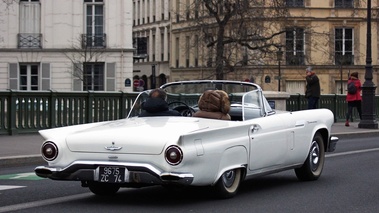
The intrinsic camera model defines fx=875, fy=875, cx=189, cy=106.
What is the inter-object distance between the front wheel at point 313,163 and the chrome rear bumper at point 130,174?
333cm

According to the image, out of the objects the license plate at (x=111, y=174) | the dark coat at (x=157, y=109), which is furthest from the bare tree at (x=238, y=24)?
the license plate at (x=111, y=174)

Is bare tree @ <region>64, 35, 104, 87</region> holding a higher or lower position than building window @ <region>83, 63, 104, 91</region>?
higher

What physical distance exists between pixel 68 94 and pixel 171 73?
5507 centimetres

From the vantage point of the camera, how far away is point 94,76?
4828cm

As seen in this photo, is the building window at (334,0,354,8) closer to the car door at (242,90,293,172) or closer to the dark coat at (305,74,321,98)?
the dark coat at (305,74,321,98)

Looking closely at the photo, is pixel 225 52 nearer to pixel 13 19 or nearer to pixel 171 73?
pixel 13 19

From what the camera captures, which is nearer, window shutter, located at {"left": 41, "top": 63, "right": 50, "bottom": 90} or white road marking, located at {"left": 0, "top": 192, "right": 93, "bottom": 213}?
white road marking, located at {"left": 0, "top": 192, "right": 93, "bottom": 213}

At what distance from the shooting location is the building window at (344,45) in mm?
67075

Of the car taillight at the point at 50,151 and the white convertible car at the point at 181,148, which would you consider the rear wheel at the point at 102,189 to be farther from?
the car taillight at the point at 50,151

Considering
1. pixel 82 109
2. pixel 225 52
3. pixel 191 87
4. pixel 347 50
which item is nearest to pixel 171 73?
pixel 347 50

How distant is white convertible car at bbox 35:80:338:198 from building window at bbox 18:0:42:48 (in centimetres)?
3533

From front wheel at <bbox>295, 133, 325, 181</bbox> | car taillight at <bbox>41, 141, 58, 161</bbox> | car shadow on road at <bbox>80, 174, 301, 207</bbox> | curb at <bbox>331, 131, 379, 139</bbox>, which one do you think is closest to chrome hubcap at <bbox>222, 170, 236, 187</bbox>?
car shadow on road at <bbox>80, 174, 301, 207</bbox>

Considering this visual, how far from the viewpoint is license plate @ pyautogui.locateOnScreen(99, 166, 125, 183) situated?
902cm

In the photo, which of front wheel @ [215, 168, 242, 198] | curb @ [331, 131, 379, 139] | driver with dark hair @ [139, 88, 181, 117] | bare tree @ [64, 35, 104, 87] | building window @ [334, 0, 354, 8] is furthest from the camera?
building window @ [334, 0, 354, 8]
